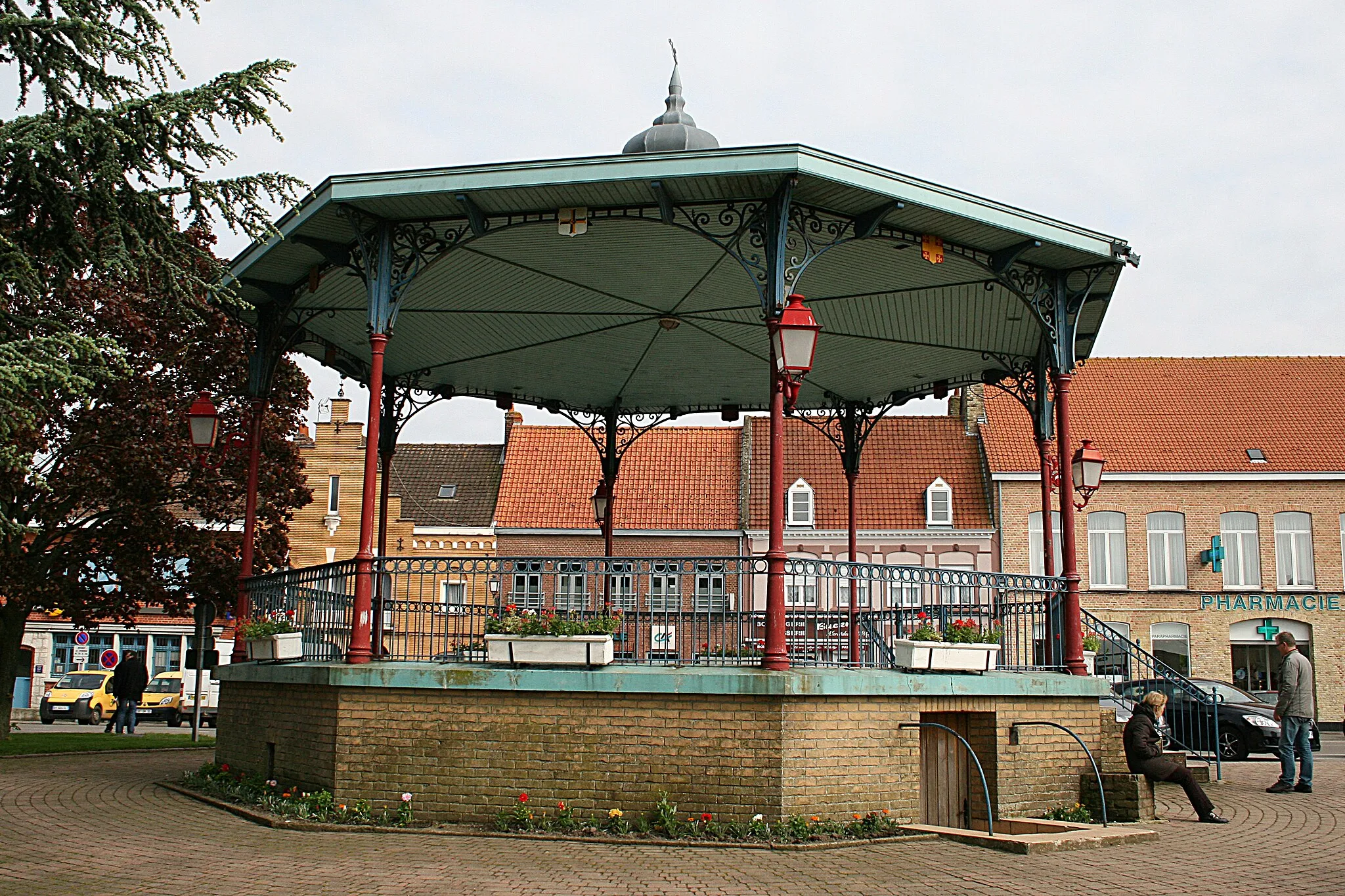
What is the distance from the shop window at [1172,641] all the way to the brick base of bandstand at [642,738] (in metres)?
25.0

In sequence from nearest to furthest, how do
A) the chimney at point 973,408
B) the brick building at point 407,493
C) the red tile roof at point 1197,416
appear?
→ the red tile roof at point 1197,416 < the chimney at point 973,408 < the brick building at point 407,493

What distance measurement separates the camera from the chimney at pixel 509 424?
40.1m

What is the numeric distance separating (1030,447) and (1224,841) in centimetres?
2587

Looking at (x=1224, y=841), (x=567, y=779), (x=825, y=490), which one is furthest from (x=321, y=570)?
(x=825, y=490)

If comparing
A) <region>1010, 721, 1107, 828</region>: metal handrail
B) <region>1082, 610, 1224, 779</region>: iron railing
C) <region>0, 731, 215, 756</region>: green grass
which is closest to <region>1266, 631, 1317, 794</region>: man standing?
<region>1082, 610, 1224, 779</region>: iron railing

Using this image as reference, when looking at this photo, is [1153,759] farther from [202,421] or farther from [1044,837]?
[202,421]

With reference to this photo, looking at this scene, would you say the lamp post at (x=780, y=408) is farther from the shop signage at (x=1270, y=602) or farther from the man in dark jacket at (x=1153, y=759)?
the shop signage at (x=1270, y=602)

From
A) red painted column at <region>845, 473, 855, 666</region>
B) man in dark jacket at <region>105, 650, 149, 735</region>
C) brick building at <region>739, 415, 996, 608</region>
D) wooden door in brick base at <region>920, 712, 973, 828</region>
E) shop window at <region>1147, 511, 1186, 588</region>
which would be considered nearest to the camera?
wooden door in brick base at <region>920, 712, 973, 828</region>

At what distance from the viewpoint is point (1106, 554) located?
3434 cm

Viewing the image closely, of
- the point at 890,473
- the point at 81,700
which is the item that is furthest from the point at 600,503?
the point at 81,700

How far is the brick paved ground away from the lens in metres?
8.23

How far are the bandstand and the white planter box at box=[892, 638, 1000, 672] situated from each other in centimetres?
17

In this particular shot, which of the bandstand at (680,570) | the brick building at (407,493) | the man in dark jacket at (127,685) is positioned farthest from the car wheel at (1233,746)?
the brick building at (407,493)

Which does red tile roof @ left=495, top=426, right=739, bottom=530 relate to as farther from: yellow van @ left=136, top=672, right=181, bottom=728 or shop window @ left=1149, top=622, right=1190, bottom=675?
shop window @ left=1149, top=622, right=1190, bottom=675
